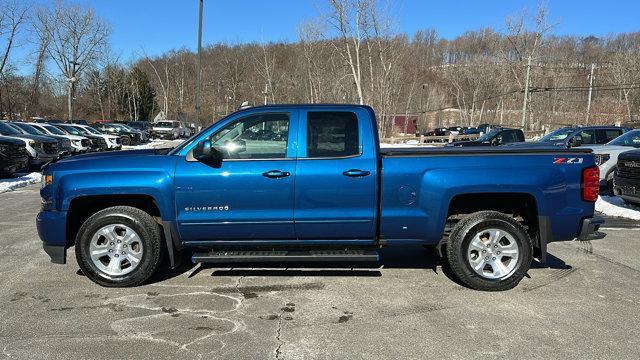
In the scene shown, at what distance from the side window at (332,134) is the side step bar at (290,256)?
100cm

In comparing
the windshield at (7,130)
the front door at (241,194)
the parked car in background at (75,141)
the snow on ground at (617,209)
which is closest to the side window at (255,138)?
the front door at (241,194)

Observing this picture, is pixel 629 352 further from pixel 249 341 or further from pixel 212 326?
pixel 212 326

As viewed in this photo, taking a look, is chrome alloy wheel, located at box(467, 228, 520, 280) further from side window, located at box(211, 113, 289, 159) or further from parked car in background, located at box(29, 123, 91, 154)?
parked car in background, located at box(29, 123, 91, 154)

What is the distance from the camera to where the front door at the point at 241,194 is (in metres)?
4.73

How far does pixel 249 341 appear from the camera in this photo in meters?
3.77

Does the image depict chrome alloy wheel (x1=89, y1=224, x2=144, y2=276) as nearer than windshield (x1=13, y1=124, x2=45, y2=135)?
Yes

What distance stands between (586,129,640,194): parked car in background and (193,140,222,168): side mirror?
10.2 m

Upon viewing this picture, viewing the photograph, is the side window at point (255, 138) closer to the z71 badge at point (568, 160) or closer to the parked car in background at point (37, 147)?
the z71 badge at point (568, 160)

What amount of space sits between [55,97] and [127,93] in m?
10.2

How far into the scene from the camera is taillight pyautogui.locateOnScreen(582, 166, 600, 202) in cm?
478

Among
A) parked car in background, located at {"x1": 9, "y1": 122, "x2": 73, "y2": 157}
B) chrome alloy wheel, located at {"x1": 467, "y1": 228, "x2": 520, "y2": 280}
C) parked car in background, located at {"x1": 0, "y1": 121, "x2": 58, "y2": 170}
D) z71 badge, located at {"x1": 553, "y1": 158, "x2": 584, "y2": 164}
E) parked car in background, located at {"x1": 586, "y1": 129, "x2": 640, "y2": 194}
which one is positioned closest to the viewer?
z71 badge, located at {"x1": 553, "y1": 158, "x2": 584, "y2": 164}

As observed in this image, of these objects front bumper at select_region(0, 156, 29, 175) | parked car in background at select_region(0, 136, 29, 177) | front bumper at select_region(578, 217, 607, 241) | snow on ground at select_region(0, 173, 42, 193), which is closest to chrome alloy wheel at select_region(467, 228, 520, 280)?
front bumper at select_region(578, 217, 607, 241)

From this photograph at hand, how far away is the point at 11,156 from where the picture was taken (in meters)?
14.2

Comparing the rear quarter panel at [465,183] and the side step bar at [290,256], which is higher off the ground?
the rear quarter panel at [465,183]
